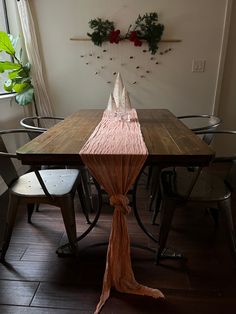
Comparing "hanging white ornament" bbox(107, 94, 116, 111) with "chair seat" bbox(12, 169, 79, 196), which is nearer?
"chair seat" bbox(12, 169, 79, 196)

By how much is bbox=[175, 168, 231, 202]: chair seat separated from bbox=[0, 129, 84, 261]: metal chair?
0.65m

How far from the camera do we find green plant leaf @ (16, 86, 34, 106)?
96.6 inches

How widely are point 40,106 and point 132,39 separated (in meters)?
1.32

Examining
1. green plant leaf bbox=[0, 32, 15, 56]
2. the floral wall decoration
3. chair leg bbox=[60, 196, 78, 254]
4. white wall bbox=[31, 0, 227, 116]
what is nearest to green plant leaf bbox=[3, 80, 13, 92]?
green plant leaf bbox=[0, 32, 15, 56]

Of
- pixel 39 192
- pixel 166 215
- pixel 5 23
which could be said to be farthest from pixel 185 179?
pixel 5 23

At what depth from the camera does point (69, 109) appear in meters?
3.02

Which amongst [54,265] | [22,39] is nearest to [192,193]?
[54,265]

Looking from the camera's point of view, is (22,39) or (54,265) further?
(22,39)

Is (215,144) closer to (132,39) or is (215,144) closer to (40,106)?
(132,39)

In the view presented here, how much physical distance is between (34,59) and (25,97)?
0.58 m

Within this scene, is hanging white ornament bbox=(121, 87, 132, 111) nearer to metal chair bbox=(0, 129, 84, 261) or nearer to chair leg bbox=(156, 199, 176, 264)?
metal chair bbox=(0, 129, 84, 261)

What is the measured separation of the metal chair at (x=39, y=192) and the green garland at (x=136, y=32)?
179 cm

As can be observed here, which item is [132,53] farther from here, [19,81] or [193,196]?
[193,196]

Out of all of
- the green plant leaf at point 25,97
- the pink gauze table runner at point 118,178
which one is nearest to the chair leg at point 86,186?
the pink gauze table runner at point 118,178
